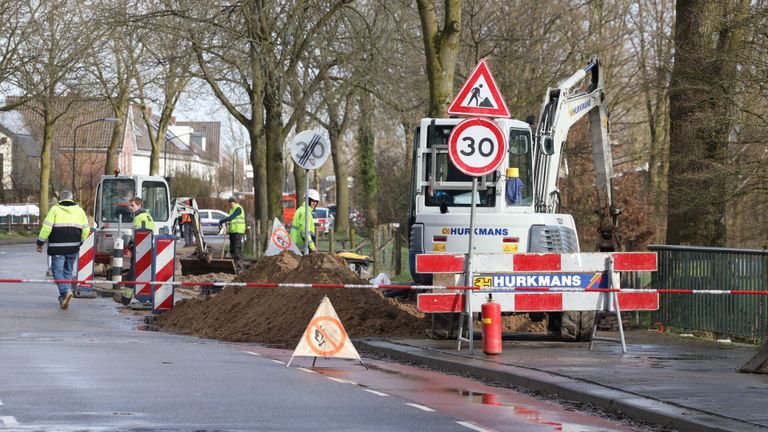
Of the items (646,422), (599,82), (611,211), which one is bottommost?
(646,422)

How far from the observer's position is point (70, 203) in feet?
79.0

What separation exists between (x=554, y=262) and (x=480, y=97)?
212 centimetres

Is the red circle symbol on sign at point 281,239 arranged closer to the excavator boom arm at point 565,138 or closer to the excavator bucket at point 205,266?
the excavator bucket at point 205,266

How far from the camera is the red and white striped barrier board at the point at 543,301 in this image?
51.2 ft

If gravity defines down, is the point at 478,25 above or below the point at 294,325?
above

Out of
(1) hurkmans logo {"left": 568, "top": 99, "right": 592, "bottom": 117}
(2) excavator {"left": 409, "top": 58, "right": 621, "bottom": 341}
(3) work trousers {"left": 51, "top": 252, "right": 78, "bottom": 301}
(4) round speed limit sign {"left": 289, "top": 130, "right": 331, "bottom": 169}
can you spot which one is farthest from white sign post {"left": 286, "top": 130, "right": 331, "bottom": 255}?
(1) hurkmans logo {"left": 568, "top": 99, "right": 592, "bottom": 117}

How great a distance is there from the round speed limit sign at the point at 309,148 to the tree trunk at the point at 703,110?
5.58 m

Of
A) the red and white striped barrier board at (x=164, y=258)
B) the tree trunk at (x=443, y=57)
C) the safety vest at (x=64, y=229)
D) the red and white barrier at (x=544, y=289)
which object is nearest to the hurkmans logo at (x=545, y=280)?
the red and white barrier at (x=544, y=289)

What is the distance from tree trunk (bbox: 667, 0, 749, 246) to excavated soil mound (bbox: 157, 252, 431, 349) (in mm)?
4783

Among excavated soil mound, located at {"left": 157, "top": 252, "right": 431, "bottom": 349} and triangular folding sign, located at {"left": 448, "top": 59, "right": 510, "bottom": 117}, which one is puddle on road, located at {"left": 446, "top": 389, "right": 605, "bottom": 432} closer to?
triangular folding sign, located at {"left": 448, "top": 59, "right": 510, "bottom": 117}

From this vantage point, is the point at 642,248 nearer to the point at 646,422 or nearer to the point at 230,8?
the point at 230,8

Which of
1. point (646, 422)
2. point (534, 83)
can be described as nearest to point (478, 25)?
point (534, 83)

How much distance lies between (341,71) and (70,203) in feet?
41.7

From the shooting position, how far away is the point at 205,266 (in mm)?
29266
